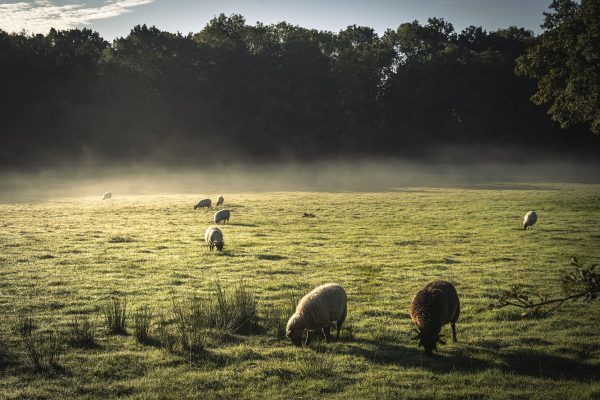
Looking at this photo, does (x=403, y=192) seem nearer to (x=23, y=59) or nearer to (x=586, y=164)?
(x=586, y=164)

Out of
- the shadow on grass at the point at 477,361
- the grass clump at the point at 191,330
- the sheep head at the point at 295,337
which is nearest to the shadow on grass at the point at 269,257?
the grass clump at the point at 191,330

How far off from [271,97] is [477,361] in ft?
240

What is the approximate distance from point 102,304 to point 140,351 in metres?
3.77

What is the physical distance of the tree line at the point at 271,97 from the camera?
232 ft

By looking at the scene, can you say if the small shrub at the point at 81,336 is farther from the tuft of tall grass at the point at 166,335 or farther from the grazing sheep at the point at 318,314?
the grazing sheep at the point at 318,314

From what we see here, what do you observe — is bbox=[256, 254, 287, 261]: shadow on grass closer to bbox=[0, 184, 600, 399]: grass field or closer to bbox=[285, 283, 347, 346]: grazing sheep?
bbox=[0, 184, 600, 399]: grass field

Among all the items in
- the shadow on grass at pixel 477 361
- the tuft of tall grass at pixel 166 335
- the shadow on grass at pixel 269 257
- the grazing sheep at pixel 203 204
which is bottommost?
the shadow on grass at pixel 477 361

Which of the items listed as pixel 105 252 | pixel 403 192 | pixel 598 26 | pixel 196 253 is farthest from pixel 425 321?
pixel 403 192

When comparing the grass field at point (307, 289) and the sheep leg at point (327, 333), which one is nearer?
the grass field at point (307, 289)

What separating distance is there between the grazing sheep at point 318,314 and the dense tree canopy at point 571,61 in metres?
26.4

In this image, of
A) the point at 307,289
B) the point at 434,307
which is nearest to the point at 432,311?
the point at 434,307

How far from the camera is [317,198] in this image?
138ft

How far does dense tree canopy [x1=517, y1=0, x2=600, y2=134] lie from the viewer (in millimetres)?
29516

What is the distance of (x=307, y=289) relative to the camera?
1465cm
